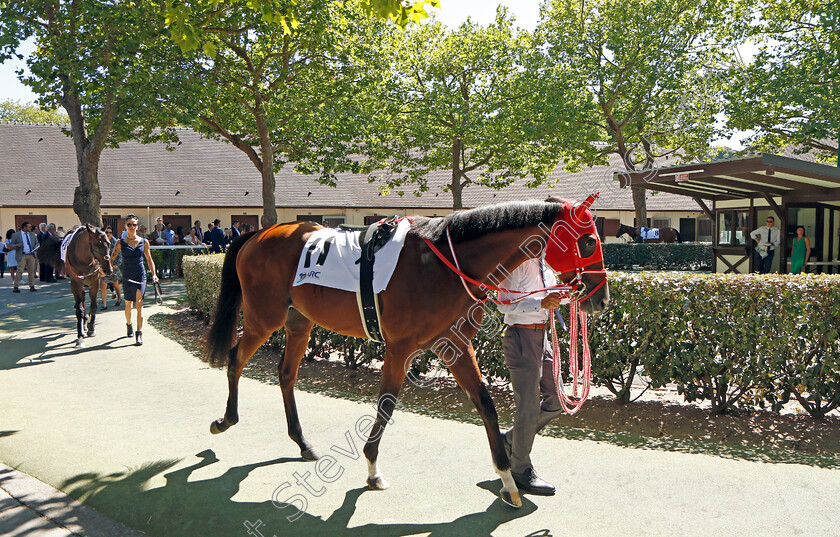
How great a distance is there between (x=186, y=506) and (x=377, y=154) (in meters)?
22.0

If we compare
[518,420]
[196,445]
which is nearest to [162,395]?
[196,445]

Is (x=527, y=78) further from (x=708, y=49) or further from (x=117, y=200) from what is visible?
(x=117, y=200)

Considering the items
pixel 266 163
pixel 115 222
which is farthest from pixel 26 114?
pixel 266 163

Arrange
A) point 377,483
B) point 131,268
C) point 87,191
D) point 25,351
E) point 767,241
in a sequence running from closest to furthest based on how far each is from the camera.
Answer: point 377,483 < point 25,351 < point 131,268 < point 767,241 < point 87,191

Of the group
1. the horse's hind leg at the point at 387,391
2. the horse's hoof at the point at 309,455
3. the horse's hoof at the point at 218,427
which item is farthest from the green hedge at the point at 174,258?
the horse's hind leg at the point at 387,391

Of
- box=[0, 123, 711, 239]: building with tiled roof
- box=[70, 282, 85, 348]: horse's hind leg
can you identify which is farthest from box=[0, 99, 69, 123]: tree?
box=[70, 282, 85, 348]: horse's hind leg

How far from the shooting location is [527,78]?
25766 mm

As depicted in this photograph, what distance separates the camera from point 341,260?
4605 mm

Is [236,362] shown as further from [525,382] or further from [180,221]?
[180,221]

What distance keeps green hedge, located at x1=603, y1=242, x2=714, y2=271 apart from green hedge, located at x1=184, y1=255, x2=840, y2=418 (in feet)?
69.3

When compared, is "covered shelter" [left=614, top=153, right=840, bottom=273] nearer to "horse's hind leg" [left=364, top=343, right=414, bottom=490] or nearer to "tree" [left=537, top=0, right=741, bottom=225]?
"tree" [left=537, top=0, right=741, bottom=225]

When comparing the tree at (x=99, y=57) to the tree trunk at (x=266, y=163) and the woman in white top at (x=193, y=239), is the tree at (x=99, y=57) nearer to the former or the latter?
the tree trunk at (x=266, y=163)

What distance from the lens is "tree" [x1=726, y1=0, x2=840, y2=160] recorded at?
61.3ft

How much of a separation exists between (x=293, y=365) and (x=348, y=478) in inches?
47.2
